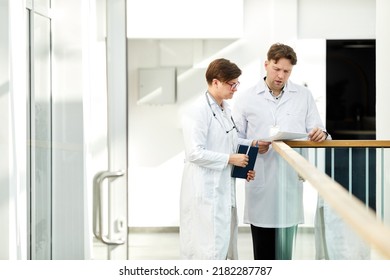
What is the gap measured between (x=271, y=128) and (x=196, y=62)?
2.61 metres

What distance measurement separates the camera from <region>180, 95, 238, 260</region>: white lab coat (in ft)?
10.2

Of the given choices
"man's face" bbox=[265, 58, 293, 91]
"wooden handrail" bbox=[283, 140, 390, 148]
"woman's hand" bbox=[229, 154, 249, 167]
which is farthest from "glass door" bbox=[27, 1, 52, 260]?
"man's face" bbox=[265, 58, 293, 91]

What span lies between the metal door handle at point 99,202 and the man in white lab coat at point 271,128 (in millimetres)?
1051

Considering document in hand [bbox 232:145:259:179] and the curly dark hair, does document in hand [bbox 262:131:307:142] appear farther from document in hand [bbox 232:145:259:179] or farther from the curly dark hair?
the curly dark hair

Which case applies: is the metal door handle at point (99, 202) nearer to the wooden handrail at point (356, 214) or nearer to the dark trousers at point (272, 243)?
the wooden handrail at point (356, 214)

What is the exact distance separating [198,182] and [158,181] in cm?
283

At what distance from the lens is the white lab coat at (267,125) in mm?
3238

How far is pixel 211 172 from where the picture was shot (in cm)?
312

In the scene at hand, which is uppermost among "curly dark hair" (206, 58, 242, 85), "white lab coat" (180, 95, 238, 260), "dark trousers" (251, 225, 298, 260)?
"curly dark hair" (206, 58, 242, 85)

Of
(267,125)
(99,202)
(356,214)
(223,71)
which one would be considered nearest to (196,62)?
(267,125)

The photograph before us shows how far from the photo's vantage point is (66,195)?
7.59 feet
